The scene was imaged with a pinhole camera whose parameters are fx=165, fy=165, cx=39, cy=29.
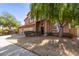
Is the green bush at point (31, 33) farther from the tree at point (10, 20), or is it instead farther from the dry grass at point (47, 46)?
the tree at point (10, 20)

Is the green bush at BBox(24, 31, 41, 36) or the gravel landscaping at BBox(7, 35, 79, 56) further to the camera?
the green bush at BBox(24, 31, 41, 36)

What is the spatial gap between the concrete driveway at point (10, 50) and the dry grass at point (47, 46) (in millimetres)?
123

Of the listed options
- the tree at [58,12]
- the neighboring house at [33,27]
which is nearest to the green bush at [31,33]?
the neighboring house at [33,27]

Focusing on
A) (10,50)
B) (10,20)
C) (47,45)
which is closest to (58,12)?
(47,45)

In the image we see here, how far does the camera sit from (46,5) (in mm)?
3822

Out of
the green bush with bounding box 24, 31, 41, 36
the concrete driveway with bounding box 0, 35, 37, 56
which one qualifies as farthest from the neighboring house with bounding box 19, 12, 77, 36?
the concrete driveway with bounding box 0, 35, 37, 56

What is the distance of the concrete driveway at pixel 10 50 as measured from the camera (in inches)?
144

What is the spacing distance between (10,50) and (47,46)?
851 mm

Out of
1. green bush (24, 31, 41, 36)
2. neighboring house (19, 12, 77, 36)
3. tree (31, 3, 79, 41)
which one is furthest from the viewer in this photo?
green bush (24, 31, 41, 36)

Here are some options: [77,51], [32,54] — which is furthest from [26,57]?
[77,51]

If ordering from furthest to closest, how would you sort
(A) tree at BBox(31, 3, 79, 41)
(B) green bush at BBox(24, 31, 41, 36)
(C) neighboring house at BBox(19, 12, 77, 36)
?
(B) green bush at BBox(24, 31, 41, 36) → (C) neighboring house at BBox(19, 12, 77, 36) → (A) tree at BBox(31, 3, 79, 41)

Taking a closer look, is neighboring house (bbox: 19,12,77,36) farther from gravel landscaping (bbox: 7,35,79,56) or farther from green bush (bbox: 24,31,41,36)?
gravel landscaping (bbox: 7,35,79,56)

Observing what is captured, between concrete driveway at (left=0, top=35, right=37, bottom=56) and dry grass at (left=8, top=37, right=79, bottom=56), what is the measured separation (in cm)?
12

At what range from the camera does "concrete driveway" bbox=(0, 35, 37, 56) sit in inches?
144
